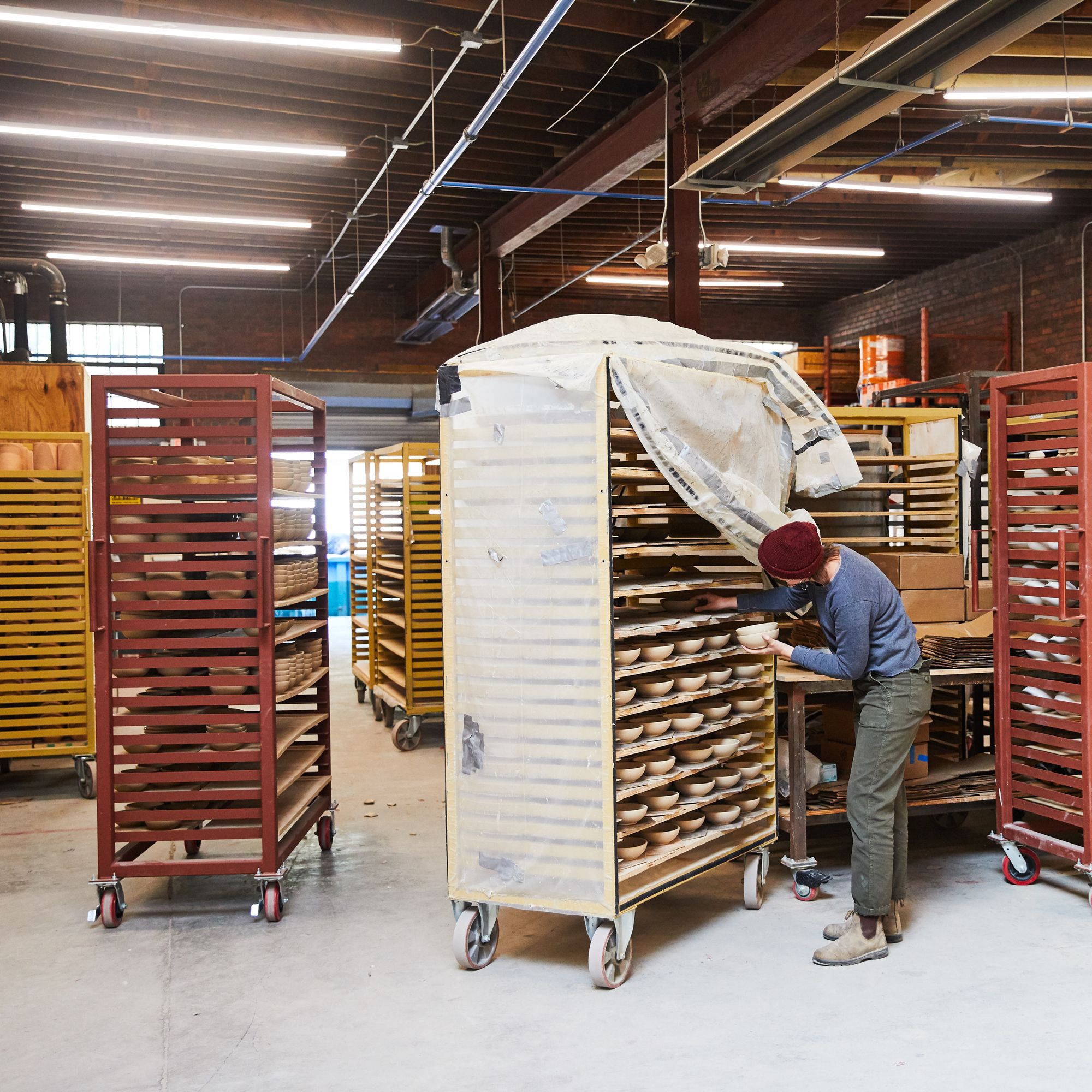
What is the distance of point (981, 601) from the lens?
546 cm

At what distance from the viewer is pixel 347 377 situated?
14812 mm

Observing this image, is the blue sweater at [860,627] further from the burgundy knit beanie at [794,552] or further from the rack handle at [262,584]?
the rack handle at [262,584]

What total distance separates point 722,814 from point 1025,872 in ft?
5.20

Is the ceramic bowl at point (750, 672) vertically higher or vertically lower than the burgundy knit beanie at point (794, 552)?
lower

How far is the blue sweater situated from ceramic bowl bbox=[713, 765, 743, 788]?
2.30 feet

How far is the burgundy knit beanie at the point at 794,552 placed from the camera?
389 centimetres

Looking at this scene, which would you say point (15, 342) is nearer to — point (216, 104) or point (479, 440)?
point (216, 104)

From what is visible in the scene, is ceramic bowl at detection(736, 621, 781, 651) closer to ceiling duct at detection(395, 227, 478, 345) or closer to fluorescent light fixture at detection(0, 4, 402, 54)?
fluorescent light fixture at detection(0, 4, 402, 54)

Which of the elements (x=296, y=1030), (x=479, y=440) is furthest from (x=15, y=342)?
(x=296, y=1030)

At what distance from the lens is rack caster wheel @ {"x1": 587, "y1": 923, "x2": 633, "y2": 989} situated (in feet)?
12.1

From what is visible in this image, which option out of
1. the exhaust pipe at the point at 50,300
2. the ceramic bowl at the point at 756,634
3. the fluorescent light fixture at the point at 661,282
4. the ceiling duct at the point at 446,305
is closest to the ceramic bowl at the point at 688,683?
the ceramic bowl at the point at 756,634

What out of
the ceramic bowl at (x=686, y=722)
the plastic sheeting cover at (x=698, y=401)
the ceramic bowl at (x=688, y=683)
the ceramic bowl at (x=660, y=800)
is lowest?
the ceramic bowl at (x=660, y=800)

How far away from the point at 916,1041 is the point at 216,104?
8006 mm

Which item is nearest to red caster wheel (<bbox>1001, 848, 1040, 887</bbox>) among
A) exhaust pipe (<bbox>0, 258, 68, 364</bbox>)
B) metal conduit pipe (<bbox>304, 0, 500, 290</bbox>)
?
metal conduit pipe (<bbox>304, 0, 500, 290</bbox>)
